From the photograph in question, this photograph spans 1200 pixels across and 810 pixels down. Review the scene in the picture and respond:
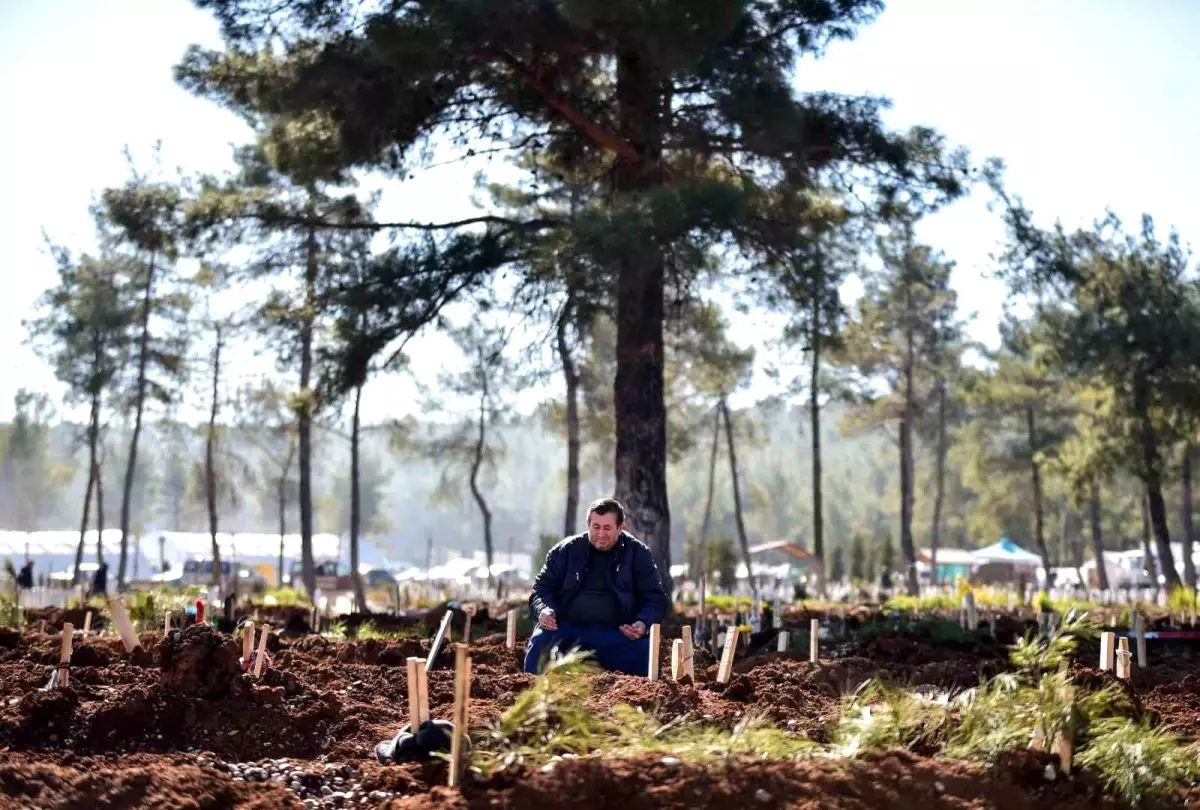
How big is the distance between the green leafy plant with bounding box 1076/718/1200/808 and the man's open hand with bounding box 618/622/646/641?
3.37m

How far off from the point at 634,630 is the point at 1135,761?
12.0 feet

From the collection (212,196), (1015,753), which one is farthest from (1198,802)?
(212,196)

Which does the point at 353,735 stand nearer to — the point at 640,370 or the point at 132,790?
the point at 132,790

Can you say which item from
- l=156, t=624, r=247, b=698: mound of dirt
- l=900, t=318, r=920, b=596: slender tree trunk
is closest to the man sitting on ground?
l=156, t=624, r=247, b=698: mound of dirt

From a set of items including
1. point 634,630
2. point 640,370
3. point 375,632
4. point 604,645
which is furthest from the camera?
point 640,370

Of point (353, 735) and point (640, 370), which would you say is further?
point (640, 370)

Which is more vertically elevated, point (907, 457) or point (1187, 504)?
point (907, 457)

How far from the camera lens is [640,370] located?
1805 cm

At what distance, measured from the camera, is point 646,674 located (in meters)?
9.19

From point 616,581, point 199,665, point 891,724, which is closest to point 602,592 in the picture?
point 616,581

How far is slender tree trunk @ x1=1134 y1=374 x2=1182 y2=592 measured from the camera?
2948 cm

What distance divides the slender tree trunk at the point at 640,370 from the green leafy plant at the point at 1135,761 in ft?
39.6

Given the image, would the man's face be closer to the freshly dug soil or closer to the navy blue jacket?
the navy blue jacket

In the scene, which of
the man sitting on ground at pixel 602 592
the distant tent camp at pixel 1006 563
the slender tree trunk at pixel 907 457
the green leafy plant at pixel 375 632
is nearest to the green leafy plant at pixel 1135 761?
the man sitting on ground at pixel 602 592
